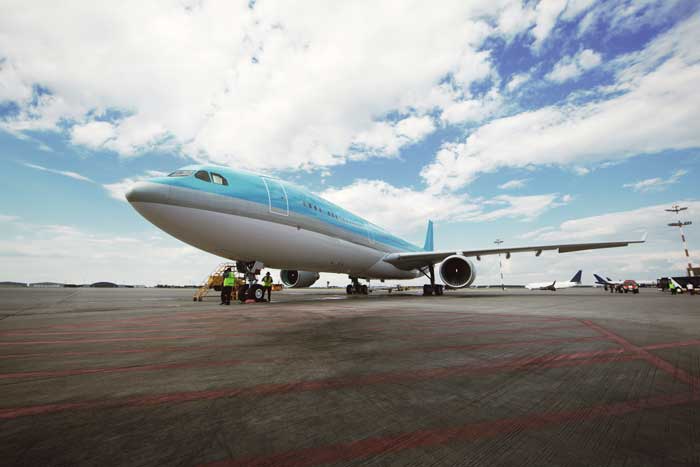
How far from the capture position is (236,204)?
9750 millimetres

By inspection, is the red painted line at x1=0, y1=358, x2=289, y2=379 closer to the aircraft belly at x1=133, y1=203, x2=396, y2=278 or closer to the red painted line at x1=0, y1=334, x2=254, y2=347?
the red painted line at x1=0, y1=334, x2=254, y2=347

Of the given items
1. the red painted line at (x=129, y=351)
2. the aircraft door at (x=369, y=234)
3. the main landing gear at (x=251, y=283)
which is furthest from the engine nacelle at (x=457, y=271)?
the red painted line at (x=129, y=351)

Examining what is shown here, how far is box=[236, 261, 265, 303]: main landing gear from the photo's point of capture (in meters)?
11.7

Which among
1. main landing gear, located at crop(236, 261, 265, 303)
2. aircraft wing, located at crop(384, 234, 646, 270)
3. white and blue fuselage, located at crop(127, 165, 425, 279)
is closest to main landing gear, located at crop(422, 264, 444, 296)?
aircraft wing, located at crop(384, 234, 646, 270)

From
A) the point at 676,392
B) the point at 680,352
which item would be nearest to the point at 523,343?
the point at 680,352

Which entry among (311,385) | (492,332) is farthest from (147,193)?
(492,332)

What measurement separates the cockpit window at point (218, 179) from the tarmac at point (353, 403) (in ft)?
21.6

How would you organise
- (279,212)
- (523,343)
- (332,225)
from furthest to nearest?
(332,225)
(279,212)
(523,343)

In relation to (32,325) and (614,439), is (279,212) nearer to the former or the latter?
(32,325)

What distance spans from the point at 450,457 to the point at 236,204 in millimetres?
9489

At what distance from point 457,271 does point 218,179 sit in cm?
1137

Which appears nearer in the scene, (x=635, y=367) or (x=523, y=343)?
(x=635, y=367)

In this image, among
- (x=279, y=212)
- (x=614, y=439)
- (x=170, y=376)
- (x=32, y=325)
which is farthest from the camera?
(x=279, y=212)

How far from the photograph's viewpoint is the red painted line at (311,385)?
5.92 ft
